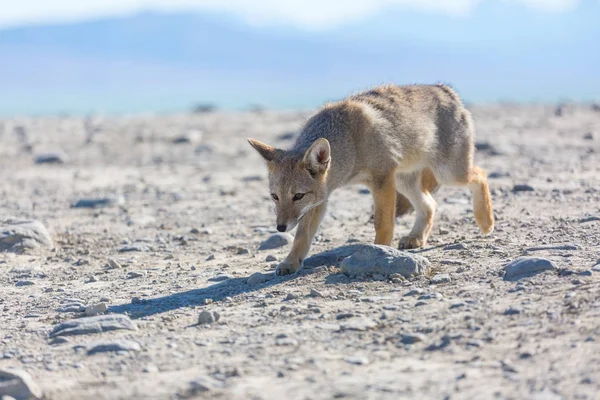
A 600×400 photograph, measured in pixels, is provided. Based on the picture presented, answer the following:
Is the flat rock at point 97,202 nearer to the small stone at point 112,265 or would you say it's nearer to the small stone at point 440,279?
the small stone at point 112,265

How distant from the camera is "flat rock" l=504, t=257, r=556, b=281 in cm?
745

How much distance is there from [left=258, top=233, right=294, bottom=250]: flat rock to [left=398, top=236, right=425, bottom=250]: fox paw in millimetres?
1285

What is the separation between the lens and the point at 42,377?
6.01 metres

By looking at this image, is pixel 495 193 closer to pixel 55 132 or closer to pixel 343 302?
pixel 343 302

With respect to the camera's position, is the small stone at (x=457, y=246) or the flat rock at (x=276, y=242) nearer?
the small stone at (x=457, y=246)

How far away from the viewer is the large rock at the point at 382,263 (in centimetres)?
791

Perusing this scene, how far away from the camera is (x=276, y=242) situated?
1028 centimetres

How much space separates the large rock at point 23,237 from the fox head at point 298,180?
3167 millimetres

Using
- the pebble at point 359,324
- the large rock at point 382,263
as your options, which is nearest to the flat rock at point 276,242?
the large rock at point 382,263

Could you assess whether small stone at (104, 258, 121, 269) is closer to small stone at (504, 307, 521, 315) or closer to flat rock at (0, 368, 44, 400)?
flat rock at (0, 368, 44, 400)

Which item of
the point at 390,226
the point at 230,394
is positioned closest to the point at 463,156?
the point at 390,226

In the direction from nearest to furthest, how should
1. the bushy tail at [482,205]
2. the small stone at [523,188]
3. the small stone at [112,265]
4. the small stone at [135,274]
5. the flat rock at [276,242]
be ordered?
the small stone at [135,274], the small stone at [112,265], the bushy tail at [482,205], the flat rock at [276,242], the small stone at [523,188]

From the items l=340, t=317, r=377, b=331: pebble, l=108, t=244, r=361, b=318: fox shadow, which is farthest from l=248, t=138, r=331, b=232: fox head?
l=340, t=317, r=377, b=331: pebble

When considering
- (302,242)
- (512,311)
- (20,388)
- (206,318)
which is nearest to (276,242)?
(302,242)
